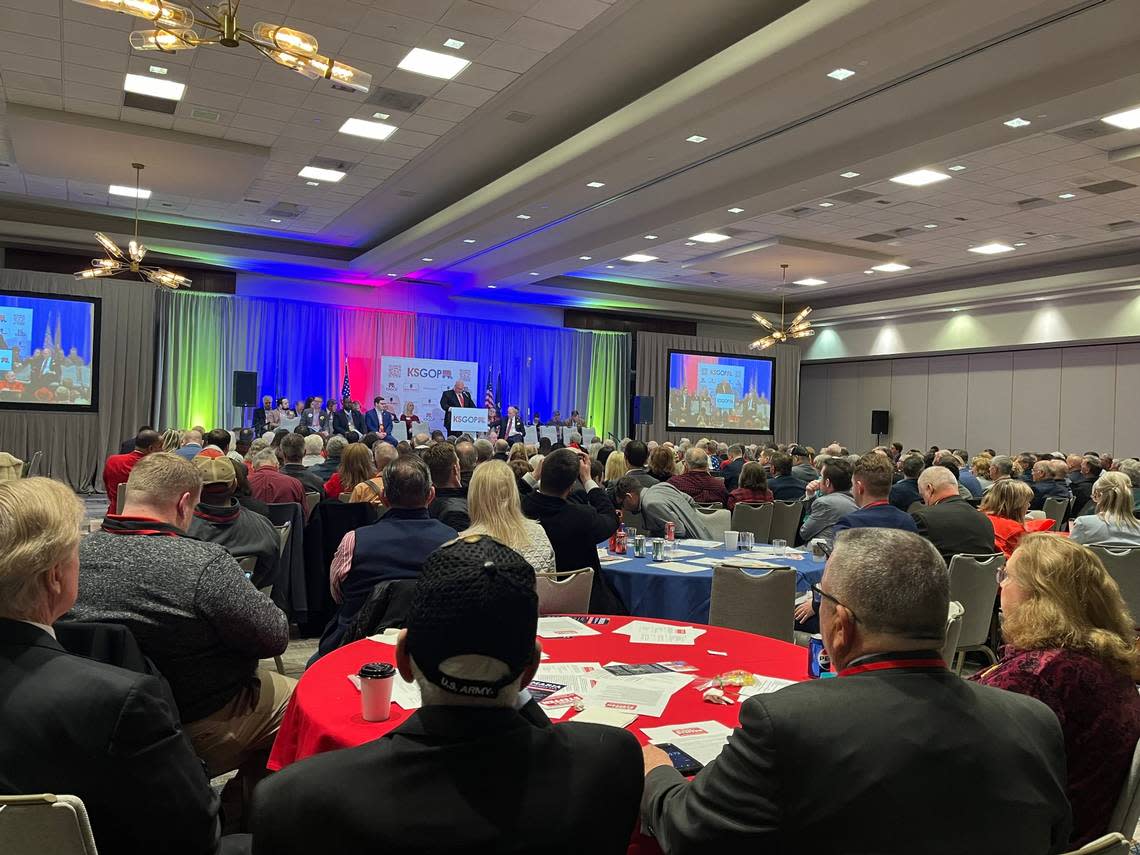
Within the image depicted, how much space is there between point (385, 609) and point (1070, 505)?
8361mm

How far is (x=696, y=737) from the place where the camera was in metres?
2.03

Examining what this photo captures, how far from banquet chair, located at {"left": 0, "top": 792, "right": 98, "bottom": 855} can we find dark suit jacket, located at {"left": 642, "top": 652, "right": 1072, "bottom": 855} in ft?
3.03

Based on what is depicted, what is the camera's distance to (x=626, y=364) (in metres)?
18.8

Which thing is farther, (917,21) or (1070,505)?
(1070,505)

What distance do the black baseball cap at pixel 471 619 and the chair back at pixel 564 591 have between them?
2240 millimetres

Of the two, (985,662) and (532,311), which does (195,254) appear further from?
(985,662)

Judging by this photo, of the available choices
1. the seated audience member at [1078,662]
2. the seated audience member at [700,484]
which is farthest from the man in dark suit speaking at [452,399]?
the seated audience member at [1078,662]

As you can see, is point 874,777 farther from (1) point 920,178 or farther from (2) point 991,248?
(2) point 991,248

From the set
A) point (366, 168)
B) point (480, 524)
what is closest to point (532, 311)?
point (366, 168)

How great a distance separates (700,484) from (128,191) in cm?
895

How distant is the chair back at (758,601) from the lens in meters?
3.79

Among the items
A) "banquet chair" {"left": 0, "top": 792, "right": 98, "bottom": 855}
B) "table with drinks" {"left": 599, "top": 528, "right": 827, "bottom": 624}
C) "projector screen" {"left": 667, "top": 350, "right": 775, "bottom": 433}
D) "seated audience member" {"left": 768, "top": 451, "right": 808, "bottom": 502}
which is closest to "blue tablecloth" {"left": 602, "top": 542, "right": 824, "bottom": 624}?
"table with drinks" {"left": 599, "top": 528, "right": 827, "bottom": 624}

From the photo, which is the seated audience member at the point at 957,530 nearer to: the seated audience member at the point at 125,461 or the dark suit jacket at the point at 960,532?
the dark suit jacket at the point at 960,532

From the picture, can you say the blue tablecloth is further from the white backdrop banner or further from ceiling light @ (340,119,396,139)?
the white backdrop banner
